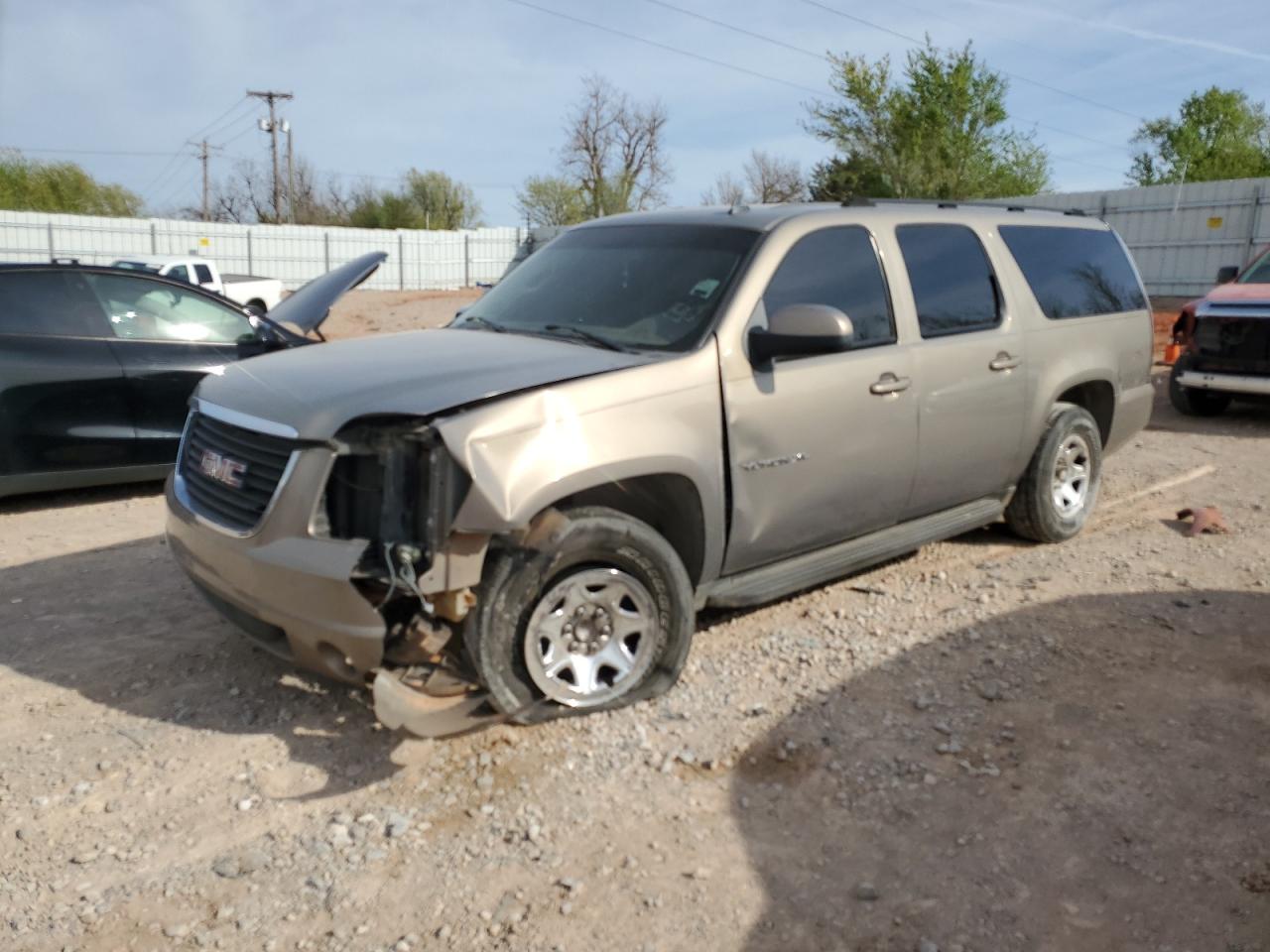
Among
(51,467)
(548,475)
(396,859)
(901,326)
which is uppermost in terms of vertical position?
(901,326)

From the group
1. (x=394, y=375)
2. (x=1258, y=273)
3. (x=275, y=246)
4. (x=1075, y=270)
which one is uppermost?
(x=275, y=246)

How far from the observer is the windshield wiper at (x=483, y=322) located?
4621mm

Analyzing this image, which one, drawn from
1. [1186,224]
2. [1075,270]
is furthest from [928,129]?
[1075,270]

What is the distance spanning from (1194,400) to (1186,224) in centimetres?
1948

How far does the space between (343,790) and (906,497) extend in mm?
2855

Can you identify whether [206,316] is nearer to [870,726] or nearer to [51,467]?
[51,467]

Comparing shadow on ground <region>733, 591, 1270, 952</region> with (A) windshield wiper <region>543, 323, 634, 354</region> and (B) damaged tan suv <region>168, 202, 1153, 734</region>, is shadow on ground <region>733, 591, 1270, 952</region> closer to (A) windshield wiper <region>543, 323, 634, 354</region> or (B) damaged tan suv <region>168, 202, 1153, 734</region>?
(B) damaged tan suv <region>168, 202, 1153, 734</region>

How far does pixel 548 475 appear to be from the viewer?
3.46m

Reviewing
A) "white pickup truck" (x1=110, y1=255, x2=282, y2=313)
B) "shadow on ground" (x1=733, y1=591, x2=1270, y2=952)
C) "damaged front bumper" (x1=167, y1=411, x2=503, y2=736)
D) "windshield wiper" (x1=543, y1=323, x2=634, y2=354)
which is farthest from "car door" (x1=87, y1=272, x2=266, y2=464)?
"white pickup truck" (x1=110, y1=255, x2=282, y2=313)

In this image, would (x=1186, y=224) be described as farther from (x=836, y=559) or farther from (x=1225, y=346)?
(x=836, y=559)

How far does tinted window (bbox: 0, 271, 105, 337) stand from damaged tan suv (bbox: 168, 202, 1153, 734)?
325cm

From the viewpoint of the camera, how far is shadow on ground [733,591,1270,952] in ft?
9.19

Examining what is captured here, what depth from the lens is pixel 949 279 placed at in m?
5.16

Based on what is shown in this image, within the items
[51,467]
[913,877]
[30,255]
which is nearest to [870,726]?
[913,877]
